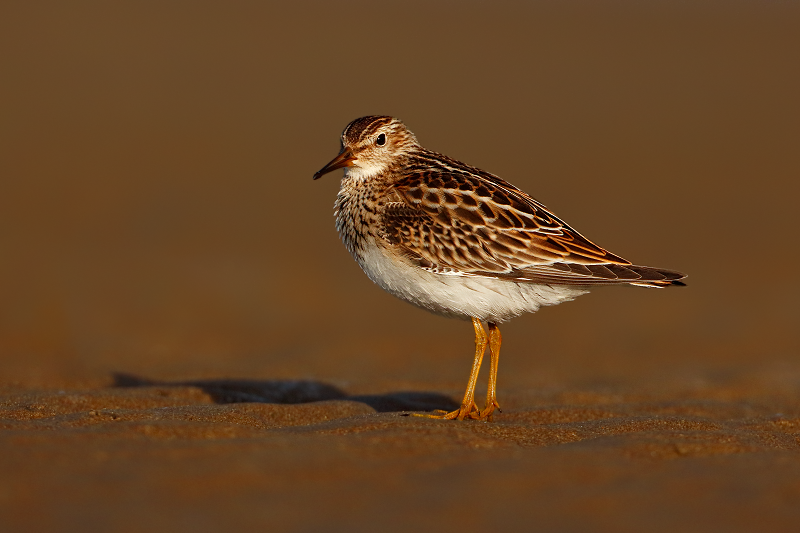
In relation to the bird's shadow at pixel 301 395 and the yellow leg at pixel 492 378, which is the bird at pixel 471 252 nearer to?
the yellow leg at pixel 492 378

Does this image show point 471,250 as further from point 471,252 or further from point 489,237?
point 489,237

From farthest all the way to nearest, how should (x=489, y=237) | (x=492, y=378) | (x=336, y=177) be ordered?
(x=336, y=177) → (x=492, y=378) → (x=489, y=237)

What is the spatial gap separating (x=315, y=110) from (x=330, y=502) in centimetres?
2165

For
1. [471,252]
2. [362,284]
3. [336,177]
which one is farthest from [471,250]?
[336,177]

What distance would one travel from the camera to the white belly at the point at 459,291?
800 centimetres

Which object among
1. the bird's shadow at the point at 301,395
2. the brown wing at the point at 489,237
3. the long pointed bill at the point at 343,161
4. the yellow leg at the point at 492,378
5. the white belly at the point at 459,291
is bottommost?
the bird's shadow at the point at 301,395

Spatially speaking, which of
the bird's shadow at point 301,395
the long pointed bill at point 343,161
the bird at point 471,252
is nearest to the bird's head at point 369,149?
the long pointed bill at point 343,161

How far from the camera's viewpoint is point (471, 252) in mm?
7992

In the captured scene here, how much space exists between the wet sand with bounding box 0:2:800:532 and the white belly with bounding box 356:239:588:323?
89 cm

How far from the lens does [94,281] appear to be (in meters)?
15.6

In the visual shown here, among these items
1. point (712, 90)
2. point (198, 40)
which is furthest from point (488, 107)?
point (198, 40)

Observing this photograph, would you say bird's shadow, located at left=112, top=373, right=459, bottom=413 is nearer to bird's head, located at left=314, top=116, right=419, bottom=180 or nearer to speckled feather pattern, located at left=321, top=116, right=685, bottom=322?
speckled feather pattern, located at left=321, top=116, right=685, bottom=322

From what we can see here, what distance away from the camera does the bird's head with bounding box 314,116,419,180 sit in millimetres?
8828

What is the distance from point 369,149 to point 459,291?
160cm
